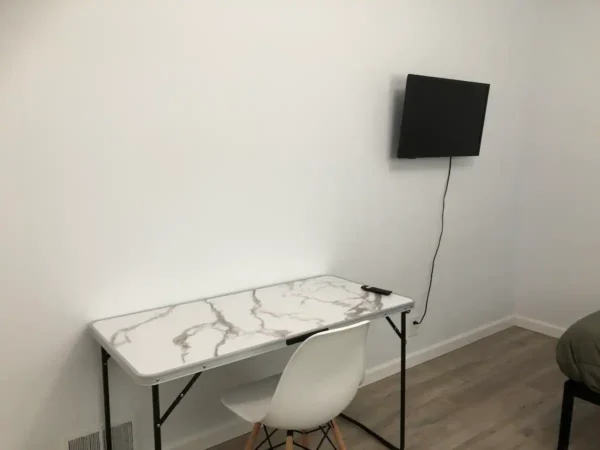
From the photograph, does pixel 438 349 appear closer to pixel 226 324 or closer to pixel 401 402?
pixel 401 402

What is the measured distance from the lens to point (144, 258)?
2.19 metres

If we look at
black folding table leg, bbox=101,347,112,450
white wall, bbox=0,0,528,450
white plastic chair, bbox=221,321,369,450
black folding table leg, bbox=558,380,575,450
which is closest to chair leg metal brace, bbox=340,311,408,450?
white plastic chair, bbox=221,321,369,450

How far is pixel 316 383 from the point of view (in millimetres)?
1829

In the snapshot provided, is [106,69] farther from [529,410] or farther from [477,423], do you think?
[529,410]

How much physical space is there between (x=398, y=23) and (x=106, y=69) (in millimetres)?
1672

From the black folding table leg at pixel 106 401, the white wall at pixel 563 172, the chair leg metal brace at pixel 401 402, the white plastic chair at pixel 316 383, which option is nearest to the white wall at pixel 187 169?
the black folding table leg at pixel 106 401

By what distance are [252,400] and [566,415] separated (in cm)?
150

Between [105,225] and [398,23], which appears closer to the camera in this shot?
[105,225]

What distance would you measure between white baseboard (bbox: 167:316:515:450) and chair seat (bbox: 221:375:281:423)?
1.68 feet

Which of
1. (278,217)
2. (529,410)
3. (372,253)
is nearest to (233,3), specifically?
(278,217)

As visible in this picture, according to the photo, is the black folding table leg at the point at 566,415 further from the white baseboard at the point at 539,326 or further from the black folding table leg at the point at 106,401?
the black folding table leg at the point at 106,401

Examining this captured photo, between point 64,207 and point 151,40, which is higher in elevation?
point 151,40

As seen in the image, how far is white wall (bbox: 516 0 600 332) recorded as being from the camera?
145 inches

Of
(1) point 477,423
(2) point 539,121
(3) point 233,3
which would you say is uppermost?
(3) point 233,3
